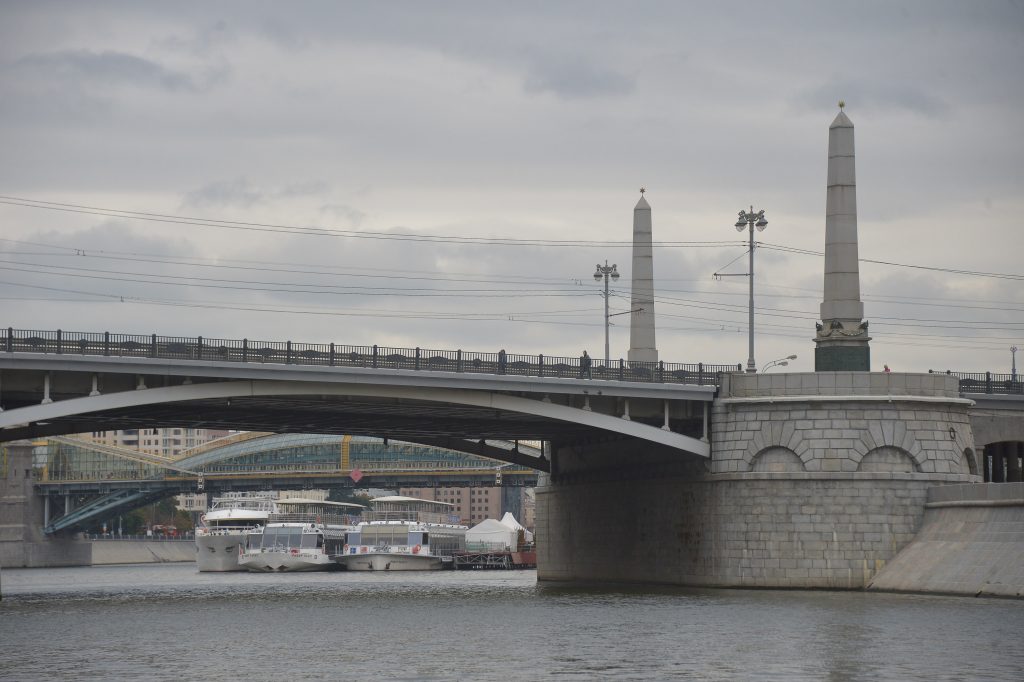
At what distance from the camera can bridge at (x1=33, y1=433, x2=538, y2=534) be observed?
495 ft

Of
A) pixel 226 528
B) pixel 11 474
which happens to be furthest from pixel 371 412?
pixel 11 474

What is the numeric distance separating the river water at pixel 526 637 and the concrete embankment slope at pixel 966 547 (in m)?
1.28

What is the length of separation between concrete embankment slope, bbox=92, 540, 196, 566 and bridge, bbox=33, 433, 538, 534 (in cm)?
1151

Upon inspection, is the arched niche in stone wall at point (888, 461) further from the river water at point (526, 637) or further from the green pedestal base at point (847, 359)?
the green pedestal base at point (847, 359)

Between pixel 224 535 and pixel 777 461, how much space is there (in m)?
74.1

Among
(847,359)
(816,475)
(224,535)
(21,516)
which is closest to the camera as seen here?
(816,475)

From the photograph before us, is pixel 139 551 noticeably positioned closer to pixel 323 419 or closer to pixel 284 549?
pixel 284 549

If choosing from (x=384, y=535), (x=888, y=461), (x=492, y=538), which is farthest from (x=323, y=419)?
(x=492, y=538)

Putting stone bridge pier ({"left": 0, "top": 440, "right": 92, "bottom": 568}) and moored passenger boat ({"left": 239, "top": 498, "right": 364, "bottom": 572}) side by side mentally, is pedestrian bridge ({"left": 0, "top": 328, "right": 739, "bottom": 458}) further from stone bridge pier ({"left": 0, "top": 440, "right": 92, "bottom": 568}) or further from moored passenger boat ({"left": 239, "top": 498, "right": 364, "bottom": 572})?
stone bridge pier ({"left": 0, "top": 440, "right": 92, "bottom": 568})

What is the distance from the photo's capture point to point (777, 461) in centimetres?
7138

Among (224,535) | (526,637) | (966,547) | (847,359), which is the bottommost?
(526,637)

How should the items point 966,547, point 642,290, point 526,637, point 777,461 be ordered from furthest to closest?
point 642,290 < point 777,461 < point 966,547 < point 526,637

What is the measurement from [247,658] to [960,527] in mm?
33564

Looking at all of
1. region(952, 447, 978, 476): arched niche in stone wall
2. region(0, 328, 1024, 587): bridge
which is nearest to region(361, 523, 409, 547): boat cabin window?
region(0, 328, 1024, 587): bridge
